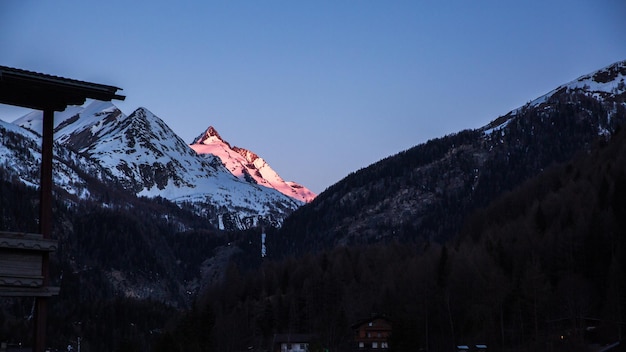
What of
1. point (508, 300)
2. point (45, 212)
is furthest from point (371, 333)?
point (45, 212)

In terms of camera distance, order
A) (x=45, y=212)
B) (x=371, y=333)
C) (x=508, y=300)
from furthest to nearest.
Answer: (x=371, y=333), (x=508, y=300), (x=45, y=212)

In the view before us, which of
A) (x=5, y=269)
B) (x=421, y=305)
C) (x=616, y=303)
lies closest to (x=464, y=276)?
(x=421, y=305)

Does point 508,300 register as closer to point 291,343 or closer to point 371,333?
point 371,333

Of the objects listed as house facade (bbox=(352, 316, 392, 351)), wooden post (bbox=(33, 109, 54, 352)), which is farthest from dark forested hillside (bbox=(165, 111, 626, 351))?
wooden post (bbox=(33, 109, 54, 352))

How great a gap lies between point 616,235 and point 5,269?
6295 inches

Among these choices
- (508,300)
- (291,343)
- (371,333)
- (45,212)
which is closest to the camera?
(45,212)

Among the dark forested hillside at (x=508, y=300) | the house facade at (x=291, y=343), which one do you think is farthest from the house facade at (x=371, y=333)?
the house facade at (x=291, y=343)

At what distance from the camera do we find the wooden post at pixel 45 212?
1911cm

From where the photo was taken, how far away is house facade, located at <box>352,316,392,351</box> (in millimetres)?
175375

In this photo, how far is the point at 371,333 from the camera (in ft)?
578

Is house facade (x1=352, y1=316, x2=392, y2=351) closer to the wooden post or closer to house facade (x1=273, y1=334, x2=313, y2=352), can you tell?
house facade (x1=273, y1=334, x2=313, y2=352)

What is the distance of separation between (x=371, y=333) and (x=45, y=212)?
160255mm

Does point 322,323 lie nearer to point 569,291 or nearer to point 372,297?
point 372,297

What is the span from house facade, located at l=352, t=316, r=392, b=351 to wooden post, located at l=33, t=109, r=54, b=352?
158278 millimetres
